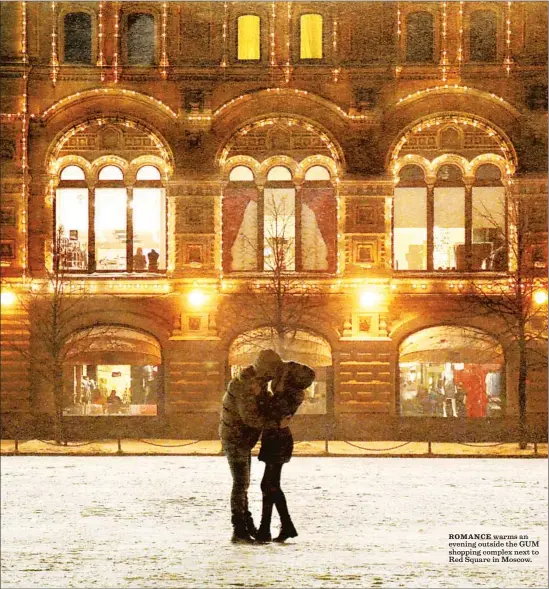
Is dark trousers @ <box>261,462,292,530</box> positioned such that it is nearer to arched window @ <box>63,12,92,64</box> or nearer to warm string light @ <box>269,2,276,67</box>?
warm string light @ <box>269,2,276,67</box>

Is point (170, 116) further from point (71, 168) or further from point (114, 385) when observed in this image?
point (114, 385)

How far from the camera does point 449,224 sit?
35844 millimetres

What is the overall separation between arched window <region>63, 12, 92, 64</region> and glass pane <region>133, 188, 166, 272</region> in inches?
157

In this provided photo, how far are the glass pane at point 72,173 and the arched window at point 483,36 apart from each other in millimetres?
11350

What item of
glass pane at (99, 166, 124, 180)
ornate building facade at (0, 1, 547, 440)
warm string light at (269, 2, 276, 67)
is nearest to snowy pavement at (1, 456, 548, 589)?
ornate building facade at (0, 1, 547, 440)

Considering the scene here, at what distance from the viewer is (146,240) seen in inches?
1415

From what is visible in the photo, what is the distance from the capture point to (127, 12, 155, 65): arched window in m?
35.2

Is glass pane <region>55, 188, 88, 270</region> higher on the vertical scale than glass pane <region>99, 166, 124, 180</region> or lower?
lower

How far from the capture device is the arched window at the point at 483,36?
3509 centimetres

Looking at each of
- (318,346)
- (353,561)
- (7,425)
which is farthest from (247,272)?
(353,561)

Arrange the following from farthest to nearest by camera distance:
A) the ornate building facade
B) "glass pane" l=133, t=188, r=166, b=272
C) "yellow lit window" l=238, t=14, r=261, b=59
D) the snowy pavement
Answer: "glass pane" l=133, t=188, r=166, b=272, "yellow lit window" l=238, t=14, r=261, b=59, the ornate building facade, the snowy pavement

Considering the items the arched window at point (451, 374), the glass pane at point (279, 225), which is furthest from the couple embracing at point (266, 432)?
the glass pane at point (279, 225)

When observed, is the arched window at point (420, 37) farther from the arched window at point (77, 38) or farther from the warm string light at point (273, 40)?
the arched window at point (77, 38)

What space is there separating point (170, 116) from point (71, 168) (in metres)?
3.19
